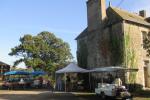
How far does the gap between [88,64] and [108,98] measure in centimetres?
1175

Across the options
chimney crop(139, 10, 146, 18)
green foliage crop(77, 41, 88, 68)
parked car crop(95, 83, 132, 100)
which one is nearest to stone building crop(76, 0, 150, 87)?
green foliage crop(77, 41, 88, 68)

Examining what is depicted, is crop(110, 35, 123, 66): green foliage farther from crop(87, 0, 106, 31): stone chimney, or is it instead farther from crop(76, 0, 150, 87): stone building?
crop(87, 0, 106, 31): stone chimney

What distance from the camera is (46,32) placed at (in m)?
64.6

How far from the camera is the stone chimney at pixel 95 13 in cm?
2997

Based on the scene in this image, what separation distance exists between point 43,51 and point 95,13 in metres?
31.9

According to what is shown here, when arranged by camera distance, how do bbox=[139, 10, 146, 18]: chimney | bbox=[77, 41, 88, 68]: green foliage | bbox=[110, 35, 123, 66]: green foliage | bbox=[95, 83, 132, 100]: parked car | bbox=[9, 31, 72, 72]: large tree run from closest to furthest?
bbox=[95, 83, 132, 100]: parked car, bbox=[110, 35, 123, 66]: green foliage, bbox=[77, 41, 88, 68]: green foliage, bbox=[139, 10, 146, 18]: chimney, bbox=[9, 31, 72, 72]: large tree

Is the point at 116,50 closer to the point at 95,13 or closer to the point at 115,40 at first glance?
the point at 115,40

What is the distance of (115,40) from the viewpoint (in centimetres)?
2825

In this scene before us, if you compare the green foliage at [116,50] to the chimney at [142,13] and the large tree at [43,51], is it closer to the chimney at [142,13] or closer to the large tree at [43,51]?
the chimney at [142,13]

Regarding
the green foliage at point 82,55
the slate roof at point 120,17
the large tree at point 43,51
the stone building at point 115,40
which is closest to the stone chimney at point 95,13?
the stone building at point 115,40

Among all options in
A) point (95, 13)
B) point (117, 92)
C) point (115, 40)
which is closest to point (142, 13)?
point (95, 13)

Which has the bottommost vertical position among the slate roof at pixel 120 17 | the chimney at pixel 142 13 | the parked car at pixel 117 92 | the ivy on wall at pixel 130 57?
the parked car at pixel 117 92

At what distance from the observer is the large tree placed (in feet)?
192

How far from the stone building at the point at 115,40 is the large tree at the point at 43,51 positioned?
89.6 ft
